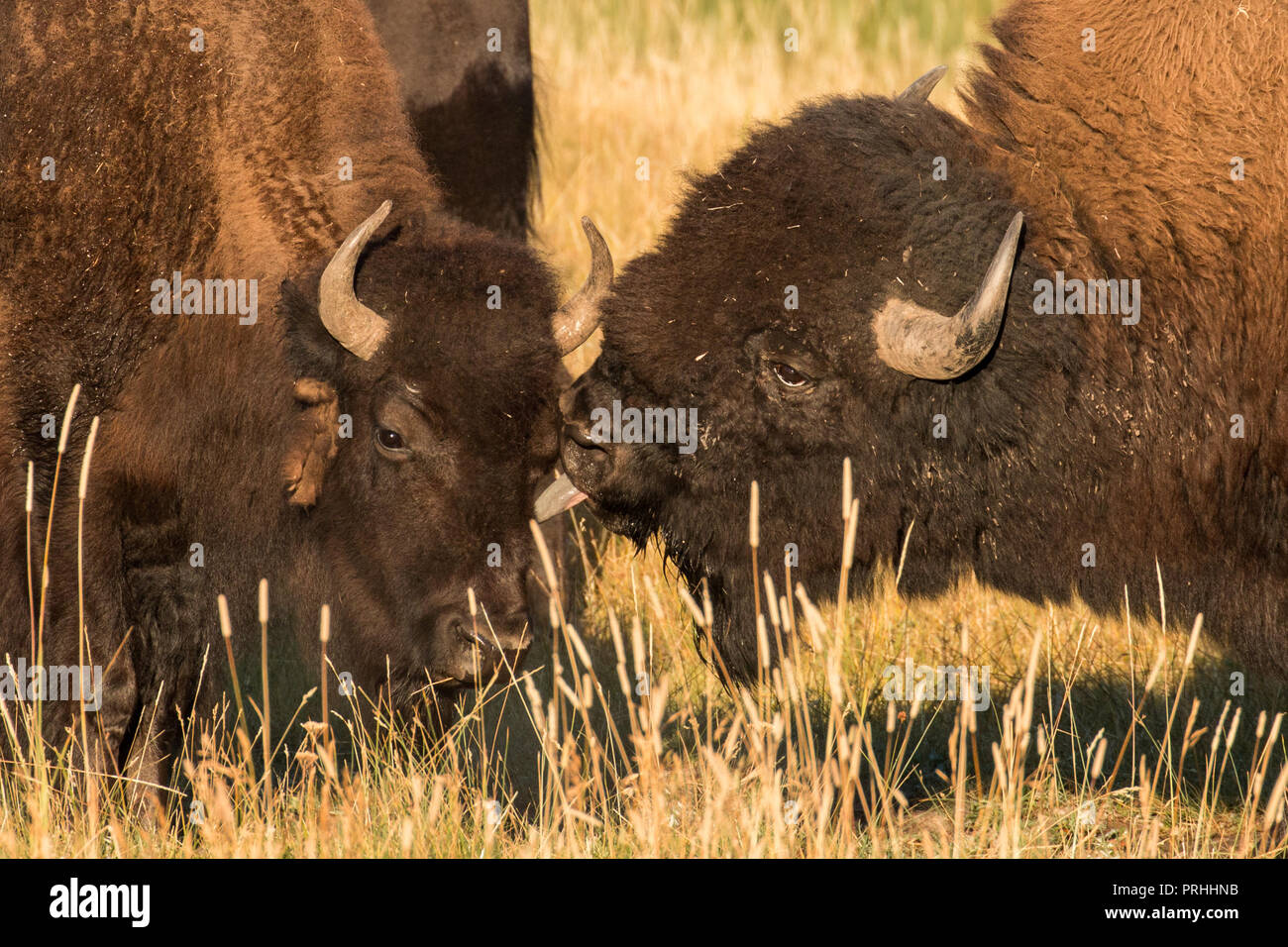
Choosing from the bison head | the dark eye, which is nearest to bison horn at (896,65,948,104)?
the bison head

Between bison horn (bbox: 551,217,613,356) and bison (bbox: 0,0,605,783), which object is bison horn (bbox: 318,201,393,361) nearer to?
bison (bbox: 0,0,605,783)

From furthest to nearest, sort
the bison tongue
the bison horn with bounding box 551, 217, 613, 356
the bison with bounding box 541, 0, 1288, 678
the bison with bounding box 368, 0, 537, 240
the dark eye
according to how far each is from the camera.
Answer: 1. the bison with bounding box 368, 0, 537, 240
2. the bison horn with bounding box 551, 217, 613, 356
3. the bison tongue
4. the dark eye
5. the bison with bounding box 541, 0, 1288, 678

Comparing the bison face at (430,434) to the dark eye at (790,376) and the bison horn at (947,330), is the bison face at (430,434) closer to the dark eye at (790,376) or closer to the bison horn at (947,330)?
the dark eye at (790,376)

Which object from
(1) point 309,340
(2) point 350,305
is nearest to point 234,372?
(1) point 309,340

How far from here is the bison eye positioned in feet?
16.1

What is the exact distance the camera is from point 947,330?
4.04 m

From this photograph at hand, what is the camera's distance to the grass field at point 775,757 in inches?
155

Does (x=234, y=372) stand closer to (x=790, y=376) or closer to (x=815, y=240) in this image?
(x=790, y=376)

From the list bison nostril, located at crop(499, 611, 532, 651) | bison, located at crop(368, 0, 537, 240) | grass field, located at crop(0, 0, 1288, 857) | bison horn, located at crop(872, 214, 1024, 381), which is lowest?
grass field, located at crop(0, 0, 1288, 857)

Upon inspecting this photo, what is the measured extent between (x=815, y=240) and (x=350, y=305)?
1.49 meters

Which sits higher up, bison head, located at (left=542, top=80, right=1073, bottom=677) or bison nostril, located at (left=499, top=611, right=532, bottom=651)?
bison head, located at (left=542, top=80, right=1073, bottom=677)

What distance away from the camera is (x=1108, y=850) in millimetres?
4695

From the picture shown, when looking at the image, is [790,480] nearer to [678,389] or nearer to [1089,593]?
[678,389]

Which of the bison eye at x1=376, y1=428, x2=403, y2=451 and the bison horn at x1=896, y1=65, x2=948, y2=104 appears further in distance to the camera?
the bison eye at x1=376, y1=428, x2=403, y2=451
